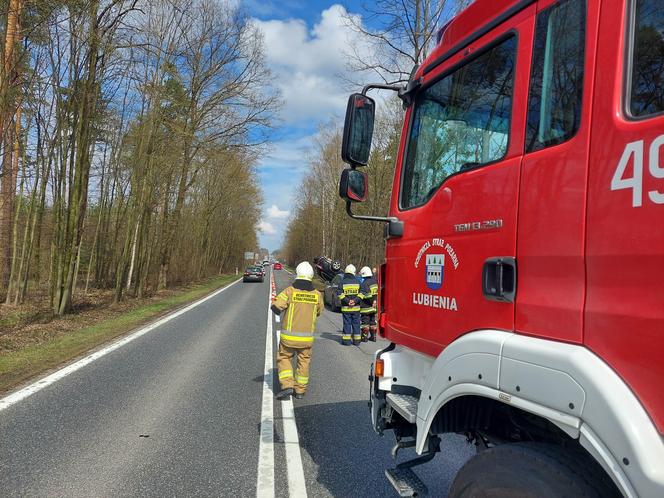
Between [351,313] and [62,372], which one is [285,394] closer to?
[62,372]

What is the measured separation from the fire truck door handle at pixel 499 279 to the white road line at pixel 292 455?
2.30 metres

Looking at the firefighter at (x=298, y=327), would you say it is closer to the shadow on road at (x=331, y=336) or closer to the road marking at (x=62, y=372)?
the road marking at (x=62, y=372)

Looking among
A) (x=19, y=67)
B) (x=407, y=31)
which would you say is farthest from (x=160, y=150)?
(x=407, y=31)

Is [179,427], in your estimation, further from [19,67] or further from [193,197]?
[193,197]

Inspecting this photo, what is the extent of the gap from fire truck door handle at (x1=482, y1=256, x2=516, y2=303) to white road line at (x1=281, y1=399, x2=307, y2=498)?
2.30 metres

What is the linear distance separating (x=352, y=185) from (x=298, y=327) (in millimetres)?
3604

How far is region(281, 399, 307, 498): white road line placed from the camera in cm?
357

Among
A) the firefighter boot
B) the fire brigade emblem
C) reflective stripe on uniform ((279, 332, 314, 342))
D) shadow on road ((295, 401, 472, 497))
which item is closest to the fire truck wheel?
the fire brigade emblem

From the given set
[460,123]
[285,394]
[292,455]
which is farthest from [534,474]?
[285,394]

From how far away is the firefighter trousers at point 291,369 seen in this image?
20.0ft

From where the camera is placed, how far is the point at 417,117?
305 cm


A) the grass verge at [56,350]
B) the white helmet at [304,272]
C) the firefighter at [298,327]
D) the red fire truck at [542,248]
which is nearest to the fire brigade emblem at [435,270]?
the red fire truck at [542,248]

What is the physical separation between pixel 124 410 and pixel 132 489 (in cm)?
205

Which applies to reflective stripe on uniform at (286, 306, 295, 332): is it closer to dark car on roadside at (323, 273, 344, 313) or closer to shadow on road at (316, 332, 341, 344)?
shadow on road at (316, 332, 341, 344)
